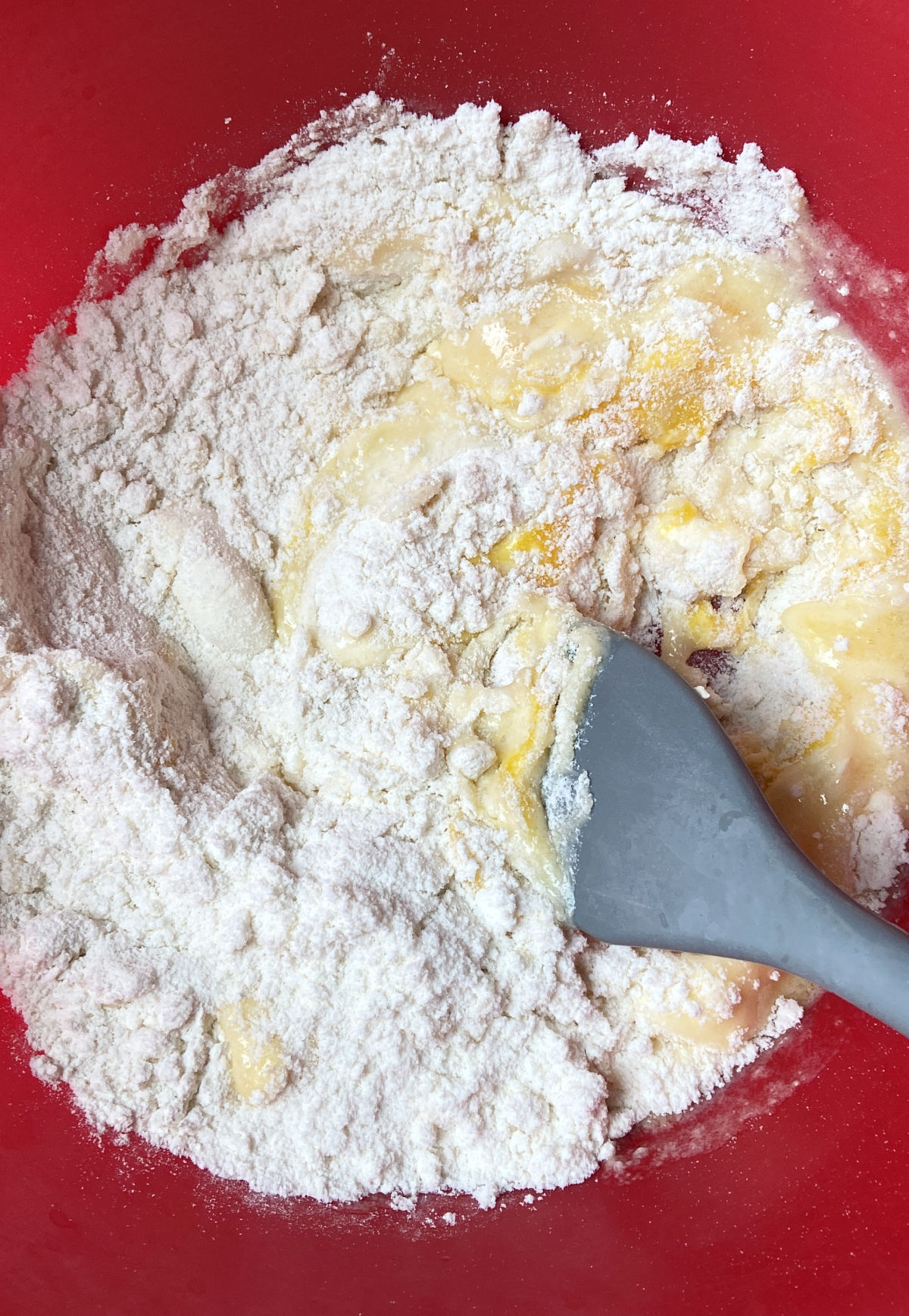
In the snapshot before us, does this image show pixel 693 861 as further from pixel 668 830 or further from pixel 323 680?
pixel 323 680

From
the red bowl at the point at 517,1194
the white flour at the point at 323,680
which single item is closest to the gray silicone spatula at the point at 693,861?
the white flour at the point at 323,680

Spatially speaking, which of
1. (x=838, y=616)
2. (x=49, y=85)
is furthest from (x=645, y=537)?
(x=49, y=85)

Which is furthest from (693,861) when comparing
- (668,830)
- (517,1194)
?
(517,1194)

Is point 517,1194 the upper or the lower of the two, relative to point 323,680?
lower

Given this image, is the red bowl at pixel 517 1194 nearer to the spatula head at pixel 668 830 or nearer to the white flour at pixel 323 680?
the white flour at pixel 323 680

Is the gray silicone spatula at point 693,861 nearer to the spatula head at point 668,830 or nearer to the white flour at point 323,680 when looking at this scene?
the spatula head at point 668,830

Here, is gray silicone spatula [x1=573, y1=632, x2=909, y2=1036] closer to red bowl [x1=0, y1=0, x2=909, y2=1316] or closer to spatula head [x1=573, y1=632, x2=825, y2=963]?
spatula head [x1=573, y1=632, x2=825, y2=963]

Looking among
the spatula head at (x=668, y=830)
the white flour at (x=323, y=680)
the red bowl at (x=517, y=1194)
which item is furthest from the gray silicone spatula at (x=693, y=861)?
the red bowl at (x=517, y=1194)
